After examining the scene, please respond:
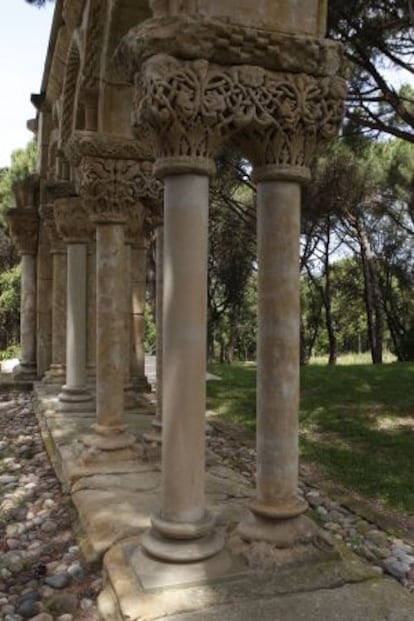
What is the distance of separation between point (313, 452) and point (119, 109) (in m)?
4.36

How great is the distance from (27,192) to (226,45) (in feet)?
32.7

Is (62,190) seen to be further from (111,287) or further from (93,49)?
(111,287)

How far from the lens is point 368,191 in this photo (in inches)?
744

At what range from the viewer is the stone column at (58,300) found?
1023cm

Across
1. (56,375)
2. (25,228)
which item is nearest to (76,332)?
(56,375)

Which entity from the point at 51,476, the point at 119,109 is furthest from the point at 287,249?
the point at 51,476

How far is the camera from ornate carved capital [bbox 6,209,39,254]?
12359 mm

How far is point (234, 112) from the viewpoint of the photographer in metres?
3.14

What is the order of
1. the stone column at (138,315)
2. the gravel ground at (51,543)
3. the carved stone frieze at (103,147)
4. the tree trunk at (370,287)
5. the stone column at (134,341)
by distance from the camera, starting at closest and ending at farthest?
1. the gravel ground at (51,543)
2. the carved stone frieze at (103,147)
3. the stone column at (134,341)
4. the stone column at (138,315)
5. the tree trunk at (370,287)

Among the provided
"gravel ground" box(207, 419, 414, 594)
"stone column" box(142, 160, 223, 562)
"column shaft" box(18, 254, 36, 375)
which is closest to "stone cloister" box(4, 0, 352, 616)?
"stone column" box(142, 160, 223, 562)

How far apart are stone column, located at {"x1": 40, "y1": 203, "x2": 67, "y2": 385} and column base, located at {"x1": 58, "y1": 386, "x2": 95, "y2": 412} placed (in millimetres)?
2582

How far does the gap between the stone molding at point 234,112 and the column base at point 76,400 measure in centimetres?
527

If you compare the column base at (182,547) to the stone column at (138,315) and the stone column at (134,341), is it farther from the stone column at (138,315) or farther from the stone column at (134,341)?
the stone column at (138,315)

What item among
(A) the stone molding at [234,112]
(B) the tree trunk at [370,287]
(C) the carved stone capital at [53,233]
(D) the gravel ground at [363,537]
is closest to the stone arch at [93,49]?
(A) the stone molding at [234,112]
